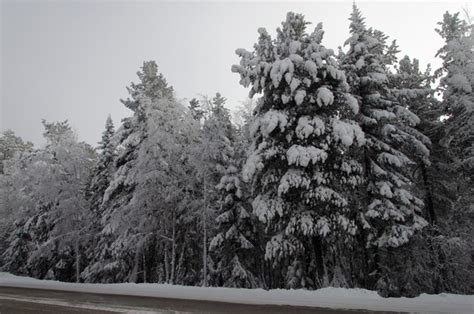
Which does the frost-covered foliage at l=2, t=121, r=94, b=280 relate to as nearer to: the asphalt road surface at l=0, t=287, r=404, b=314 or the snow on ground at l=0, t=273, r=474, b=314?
the asphalt road surface at l=0, t=287, r=404, b=314

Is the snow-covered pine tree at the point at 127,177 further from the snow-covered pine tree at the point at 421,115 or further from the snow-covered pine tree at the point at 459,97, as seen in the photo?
the snow-covered pine tree at the point at 459,97

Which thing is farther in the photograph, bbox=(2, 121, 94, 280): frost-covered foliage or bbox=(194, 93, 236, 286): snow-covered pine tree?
bbox=(2, 121, 94, 280): frost-covered foliage

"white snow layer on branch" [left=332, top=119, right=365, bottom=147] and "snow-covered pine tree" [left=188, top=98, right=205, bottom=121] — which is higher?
"snow-covered pine tree" [left=188, top=98, right=205, bottom=121]

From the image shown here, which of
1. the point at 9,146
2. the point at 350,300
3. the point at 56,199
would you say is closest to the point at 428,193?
the point at 350,300

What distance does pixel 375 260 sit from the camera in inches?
696

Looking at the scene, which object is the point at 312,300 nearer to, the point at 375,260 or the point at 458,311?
the point at 458,311

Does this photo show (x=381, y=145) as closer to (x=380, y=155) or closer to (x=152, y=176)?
(x=380, y=155)

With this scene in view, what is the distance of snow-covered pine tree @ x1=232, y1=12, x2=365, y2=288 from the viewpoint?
15.5 metres

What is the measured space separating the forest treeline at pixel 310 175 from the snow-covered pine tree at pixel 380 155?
2.9 inches

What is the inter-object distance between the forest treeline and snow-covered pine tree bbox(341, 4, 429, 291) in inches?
2.9

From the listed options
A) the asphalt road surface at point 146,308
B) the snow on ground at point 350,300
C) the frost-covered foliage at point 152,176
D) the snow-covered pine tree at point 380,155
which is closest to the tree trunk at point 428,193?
the snow-covered pine tree at point 380,155

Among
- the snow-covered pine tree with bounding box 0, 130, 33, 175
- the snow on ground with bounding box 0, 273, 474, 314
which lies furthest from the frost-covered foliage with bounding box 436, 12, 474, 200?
the snow-covered pine tree with bounding box 0, 130, 33, 175

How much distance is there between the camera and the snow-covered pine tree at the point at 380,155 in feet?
55.9

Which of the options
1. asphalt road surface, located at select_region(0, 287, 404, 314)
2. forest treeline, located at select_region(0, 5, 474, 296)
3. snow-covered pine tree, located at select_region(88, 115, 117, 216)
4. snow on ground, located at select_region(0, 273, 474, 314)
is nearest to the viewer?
snow on ground, located at select_region(0, 273, 474, 314)
